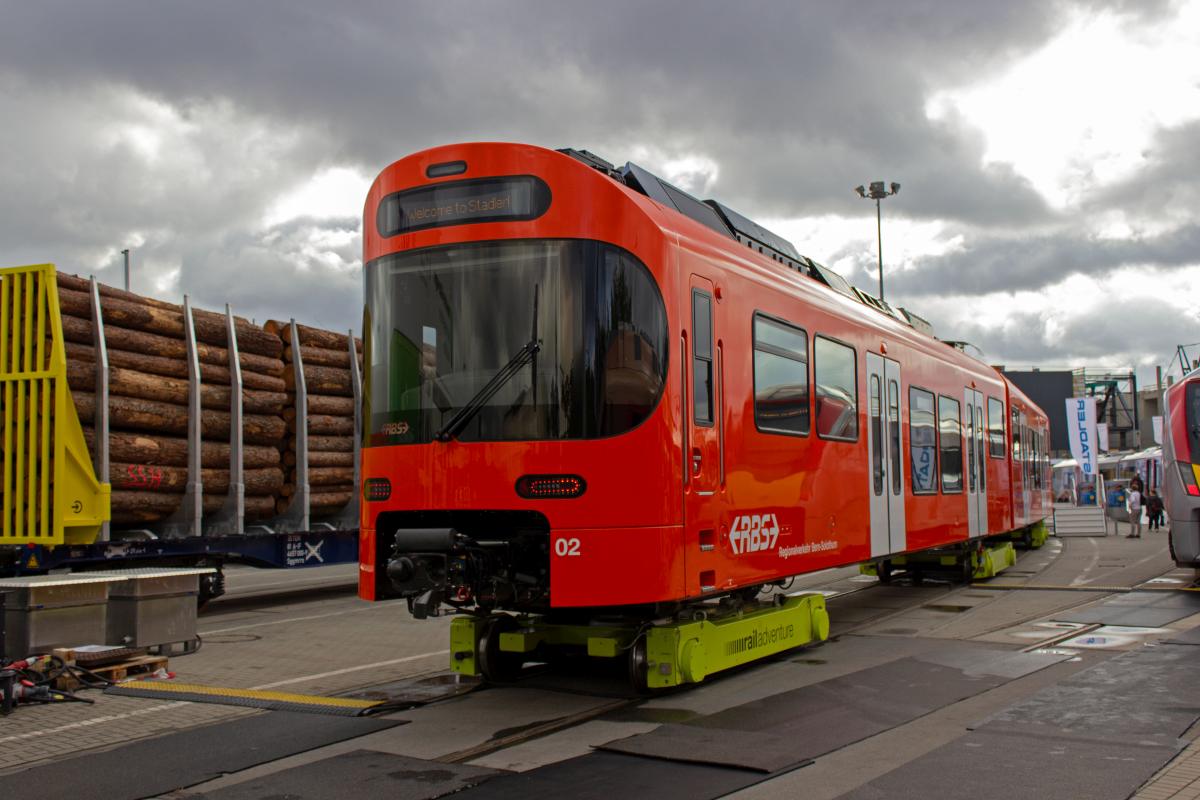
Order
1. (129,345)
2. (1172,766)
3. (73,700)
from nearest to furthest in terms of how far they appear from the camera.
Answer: (1172,766)
(73,700)
(129,345)

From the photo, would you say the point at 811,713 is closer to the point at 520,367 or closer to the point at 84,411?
the point at 520,367

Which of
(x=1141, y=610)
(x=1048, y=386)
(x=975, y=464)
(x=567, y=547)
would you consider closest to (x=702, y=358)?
(x=567, y=547)

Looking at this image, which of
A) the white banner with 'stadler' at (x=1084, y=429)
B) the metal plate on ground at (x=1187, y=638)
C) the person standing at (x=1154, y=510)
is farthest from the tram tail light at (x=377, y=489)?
the person standing at (x=1154, y=510)

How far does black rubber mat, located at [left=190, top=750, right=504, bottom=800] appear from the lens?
17.7 feet

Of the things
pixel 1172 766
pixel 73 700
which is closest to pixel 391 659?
pixel 73 700

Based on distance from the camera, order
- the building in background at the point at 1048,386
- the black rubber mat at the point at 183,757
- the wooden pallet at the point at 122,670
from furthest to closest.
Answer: the building in background at the point at 1048,386, the wooden pallet at the point at 122,670, the black rubber mat at the point at 183,757

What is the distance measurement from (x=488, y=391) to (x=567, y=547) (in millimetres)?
1112

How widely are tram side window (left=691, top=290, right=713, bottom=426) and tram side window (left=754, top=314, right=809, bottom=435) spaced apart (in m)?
0.82

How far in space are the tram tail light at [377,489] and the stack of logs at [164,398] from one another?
207 inches

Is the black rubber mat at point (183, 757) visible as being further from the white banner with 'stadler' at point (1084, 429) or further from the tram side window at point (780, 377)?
the white banner with 'stadler' at point (1084, 429)

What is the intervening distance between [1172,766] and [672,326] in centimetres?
373

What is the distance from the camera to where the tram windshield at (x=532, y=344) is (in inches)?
270

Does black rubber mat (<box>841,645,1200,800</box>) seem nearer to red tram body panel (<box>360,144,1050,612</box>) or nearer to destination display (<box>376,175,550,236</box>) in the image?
red tram body panel (<box>360,144,1050,612</box>)

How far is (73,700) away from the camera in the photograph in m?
7.96
